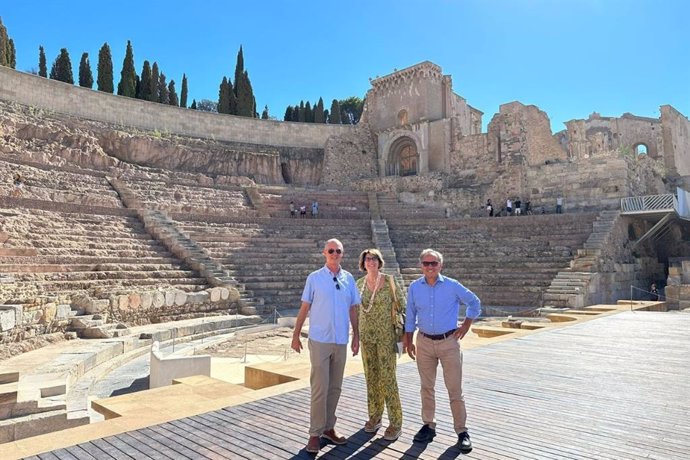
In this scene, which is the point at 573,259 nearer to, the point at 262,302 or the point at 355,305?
the point at 262,302

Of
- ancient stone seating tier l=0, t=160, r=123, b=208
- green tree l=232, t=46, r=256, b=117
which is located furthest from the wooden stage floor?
green tree l=232, t=46, r=256, b=117

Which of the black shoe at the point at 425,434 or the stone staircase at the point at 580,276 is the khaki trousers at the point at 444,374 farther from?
the stone staircase at the point at 580,276

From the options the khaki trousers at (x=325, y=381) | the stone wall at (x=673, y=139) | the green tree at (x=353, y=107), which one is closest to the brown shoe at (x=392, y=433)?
the khaki trousers at (x=325, y=381)

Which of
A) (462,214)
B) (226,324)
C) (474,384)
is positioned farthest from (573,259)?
(474,384)

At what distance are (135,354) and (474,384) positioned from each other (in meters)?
6.44

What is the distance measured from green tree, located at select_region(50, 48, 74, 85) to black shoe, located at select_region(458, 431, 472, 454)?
33.6 m

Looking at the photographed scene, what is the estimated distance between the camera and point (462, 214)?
23.2 meters

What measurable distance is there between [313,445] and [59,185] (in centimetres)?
1633

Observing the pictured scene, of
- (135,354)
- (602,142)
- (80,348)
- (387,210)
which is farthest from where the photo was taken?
(602,142)

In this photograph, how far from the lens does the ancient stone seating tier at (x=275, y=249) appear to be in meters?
13.9

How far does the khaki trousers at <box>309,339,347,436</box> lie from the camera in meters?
3.13

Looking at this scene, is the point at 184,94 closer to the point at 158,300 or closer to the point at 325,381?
the point at 158,300

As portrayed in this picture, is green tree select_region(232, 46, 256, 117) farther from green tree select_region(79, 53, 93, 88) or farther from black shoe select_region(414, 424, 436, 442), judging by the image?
black shoe select_region(414, 424, 436, 442)

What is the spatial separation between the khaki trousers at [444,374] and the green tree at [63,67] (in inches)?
1302
